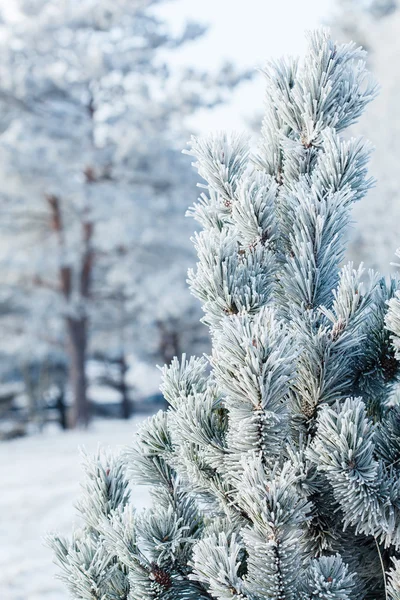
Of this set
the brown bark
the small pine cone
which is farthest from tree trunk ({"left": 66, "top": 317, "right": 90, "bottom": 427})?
the small pine cone

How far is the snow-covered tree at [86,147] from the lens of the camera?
11.0 metres

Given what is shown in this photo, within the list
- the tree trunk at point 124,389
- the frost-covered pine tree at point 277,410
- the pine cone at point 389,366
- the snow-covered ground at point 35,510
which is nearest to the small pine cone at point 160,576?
the frost-covered pine tree at point 277,410

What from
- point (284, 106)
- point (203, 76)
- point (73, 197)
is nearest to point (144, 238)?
point (73, 197)

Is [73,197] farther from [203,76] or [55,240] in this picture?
[203,76]

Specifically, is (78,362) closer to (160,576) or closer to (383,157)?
(383,157)

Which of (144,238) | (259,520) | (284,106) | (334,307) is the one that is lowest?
(259,520)

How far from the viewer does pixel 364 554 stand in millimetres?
1534

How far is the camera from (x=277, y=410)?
1.31 meters

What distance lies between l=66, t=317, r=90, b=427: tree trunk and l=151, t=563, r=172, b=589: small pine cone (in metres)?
11.6

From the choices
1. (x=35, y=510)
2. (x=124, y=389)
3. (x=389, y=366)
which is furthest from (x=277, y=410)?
(x=124, y=389)

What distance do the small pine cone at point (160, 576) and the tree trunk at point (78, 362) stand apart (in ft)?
38.2

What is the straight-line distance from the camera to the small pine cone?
1417 millimetres

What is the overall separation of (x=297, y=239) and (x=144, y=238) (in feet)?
33.5

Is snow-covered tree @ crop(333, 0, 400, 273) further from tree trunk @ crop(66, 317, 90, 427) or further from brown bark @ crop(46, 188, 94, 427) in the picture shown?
tree trunk @ crop(66, 317, 90, 427)
